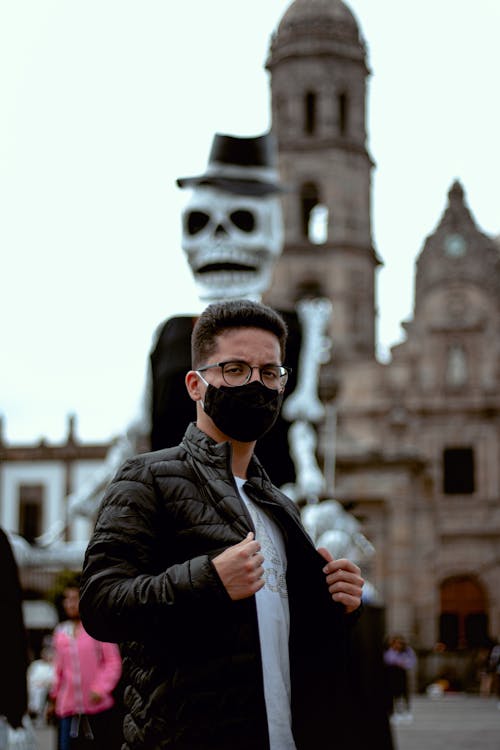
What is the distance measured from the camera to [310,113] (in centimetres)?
4634

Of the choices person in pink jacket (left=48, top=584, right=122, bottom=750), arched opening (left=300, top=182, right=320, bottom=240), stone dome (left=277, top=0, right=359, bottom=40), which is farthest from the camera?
stone dome (left=277, top=0, right=359, bottom=40)

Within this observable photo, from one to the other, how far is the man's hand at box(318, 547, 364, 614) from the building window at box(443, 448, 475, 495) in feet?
136

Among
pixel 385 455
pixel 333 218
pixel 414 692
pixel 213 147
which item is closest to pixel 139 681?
pixel 213 147

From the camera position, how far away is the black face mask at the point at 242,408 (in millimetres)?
3166

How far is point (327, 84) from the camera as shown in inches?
1788

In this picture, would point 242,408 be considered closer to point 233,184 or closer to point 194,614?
point 194,614

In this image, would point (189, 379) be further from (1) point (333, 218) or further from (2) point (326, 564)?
(1) point (333, 218)

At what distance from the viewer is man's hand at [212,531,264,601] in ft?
9.41

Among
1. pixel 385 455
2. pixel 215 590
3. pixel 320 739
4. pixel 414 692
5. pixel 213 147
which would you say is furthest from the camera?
pixel 385 455

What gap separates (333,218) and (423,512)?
903 centimetres

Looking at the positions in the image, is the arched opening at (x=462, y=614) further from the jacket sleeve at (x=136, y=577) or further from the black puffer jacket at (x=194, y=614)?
the jacket sleeve at (x=136, y=577)

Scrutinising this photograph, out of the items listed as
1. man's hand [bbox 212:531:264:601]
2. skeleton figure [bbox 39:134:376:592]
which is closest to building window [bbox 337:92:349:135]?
skeleton figure [bbox 39:134:376:592]

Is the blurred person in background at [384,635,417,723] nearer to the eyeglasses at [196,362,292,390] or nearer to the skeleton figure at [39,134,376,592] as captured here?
the skeleton figure at [39,134,376,592]

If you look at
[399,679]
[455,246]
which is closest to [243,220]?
[399,679]
